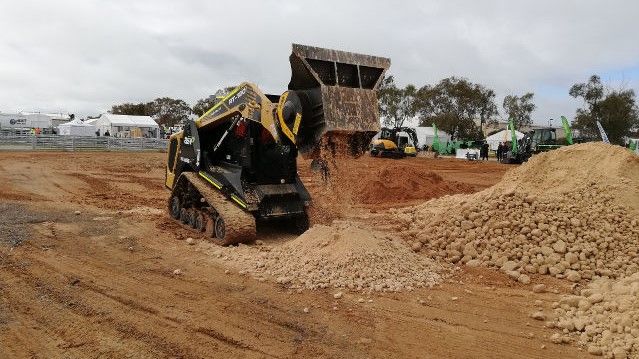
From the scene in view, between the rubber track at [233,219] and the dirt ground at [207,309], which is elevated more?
the rubber track at [233,219]

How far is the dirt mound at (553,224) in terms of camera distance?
267 inches

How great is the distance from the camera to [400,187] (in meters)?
14.8

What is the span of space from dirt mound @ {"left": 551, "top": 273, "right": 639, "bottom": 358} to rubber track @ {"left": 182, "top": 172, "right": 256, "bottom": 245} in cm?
424

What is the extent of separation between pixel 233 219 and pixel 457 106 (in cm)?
5320

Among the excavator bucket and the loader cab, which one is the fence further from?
the excavator bucket

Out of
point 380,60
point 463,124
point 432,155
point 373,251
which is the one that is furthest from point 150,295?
point 463,124

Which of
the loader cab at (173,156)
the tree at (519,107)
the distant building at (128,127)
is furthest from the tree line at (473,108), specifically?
the loader cab at (173,156)

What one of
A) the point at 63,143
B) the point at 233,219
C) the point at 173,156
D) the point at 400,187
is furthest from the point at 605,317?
the point at 63,143

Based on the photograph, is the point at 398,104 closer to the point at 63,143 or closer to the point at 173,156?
the point at 63,143

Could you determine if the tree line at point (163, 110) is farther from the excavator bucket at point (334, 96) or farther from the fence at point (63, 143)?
the excavator bucket at point (334, 96)

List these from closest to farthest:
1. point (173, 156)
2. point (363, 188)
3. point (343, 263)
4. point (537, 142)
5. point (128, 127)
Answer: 1. point (343, 263)
2. point (173, 156)
3. point (363, 188)
4. point (537, 142)
5. point (128, 127)

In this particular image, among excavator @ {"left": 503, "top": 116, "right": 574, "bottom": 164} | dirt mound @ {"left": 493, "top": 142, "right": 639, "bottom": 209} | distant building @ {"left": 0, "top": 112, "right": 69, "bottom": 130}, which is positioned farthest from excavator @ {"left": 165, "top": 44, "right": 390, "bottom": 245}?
distant building @ {"left": 0, "top": 112, "right": 69, "bottom": 130}

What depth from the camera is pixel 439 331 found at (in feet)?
16.2

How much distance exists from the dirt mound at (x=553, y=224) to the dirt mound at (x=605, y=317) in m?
0.86
